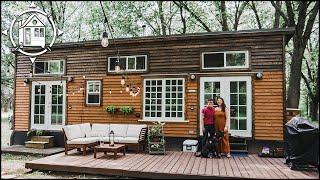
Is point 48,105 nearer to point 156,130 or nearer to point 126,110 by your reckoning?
point 126,110

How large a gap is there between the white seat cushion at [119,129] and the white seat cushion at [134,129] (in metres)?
0.13

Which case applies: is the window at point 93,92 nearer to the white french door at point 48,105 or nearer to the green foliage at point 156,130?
the white french door at point 48,105

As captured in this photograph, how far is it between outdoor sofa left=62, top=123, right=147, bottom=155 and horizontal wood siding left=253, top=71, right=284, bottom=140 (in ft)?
10.6

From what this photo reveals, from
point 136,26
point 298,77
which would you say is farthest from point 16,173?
point 136,26

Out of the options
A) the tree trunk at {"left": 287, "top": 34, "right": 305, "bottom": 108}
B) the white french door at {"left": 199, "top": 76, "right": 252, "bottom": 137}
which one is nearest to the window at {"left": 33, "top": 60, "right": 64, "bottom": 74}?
the white french door at {"left": 199, "top": 76, "right": 252, "bottom": 137}

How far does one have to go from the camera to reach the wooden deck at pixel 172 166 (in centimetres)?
605

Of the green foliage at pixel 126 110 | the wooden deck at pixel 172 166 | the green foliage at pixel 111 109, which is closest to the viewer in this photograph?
the wooden deck at pixel 172 166

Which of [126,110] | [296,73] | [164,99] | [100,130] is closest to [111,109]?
[126,110]

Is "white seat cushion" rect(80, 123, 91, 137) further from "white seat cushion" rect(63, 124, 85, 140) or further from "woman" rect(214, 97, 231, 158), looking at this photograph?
"woman" rect(214, 97, 231, 158)

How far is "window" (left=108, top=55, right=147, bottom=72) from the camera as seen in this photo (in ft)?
→ 31.5

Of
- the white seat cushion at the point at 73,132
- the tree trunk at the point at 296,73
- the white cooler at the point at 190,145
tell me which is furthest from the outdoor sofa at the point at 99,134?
the tree trunk at the point at 296,73

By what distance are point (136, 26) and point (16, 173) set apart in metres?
15.0

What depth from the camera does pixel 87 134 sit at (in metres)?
9.20

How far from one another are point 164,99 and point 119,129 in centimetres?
165
